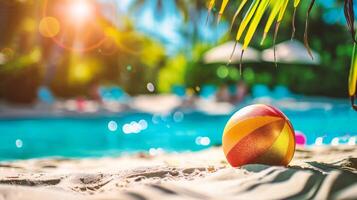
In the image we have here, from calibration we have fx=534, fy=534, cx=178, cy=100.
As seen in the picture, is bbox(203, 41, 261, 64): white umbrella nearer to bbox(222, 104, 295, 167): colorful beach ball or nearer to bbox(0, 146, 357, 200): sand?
bbox(222, 104, 295, 167): colorful beach ball

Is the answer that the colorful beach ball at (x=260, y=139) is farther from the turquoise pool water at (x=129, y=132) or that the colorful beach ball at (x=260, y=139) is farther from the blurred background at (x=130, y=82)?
the turquoise pool water at (x=129, y=132)

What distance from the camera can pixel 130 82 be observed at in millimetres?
31375

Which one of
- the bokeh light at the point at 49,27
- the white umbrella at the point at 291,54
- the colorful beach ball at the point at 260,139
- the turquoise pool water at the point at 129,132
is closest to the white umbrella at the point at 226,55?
the white umbrella at the point at 291,54

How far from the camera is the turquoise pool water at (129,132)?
10688 millimetres

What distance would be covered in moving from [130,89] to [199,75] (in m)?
5.46

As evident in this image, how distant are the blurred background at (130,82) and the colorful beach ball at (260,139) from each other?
14.3 feet

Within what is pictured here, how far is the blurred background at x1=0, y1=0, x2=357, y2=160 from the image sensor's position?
12.5 metres

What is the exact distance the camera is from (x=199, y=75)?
88.4ft

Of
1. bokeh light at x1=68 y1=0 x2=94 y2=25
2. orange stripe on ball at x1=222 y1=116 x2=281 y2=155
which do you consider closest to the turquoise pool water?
bokeh light at x1=68 y1=0 x2=94 y2=25

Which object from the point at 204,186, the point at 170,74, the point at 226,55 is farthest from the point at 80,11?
the point at 204,186

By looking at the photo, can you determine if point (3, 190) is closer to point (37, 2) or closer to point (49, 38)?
point (37, 2)

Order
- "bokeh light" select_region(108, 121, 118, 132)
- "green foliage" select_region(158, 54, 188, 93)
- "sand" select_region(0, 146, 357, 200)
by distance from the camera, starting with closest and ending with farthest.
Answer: "sand" select_region(0, 146, 357, 200), "bokeh light" select_region(108, 121, 118, 132), "green foliage" select_region(158, 54, 188, 93)

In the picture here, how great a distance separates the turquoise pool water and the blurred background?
0.09ft

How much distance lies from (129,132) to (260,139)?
9954 millimetres
